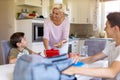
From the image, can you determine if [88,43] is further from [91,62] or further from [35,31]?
[35,31]

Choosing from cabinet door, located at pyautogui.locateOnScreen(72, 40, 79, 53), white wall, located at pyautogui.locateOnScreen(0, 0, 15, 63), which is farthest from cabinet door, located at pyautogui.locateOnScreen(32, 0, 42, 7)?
cabinet door, located at pyautogui.locateOnScreen(72, 40, 79, 53)

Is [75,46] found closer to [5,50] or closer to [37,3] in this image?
[37,3]

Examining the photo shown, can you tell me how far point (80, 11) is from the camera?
19.3 ft

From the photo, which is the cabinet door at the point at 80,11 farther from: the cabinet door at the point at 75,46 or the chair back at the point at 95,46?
the chair back at the point at 95,46

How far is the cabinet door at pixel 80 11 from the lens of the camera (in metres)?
5.77

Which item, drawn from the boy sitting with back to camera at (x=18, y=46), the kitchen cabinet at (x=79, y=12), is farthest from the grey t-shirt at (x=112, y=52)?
the kitchen cabinet at (x=79, y=12)

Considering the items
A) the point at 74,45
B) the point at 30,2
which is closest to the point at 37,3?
the point at 30,2

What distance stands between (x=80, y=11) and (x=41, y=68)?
4975 mm

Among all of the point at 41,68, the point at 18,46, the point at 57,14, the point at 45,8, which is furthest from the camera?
the point at 45,8

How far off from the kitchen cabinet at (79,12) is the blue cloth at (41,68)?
4756 mm

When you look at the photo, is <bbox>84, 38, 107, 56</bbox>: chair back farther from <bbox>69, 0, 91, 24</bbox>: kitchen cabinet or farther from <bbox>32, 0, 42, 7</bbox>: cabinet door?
<bbox>69, 0, 91, 24</bbox>: kitchen cabinet

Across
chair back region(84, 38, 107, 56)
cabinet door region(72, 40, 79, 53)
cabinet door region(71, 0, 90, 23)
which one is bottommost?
cabinet door region(72, 40, 79, 53)

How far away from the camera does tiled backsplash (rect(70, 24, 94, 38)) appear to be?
600 centimetres

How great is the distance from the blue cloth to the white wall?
3222 mm
